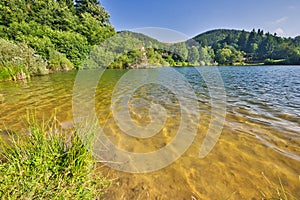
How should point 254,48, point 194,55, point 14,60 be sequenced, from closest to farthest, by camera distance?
point 14,60 → point 194,55 → point 254,48

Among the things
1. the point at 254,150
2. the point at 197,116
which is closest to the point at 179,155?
the point at 254,150

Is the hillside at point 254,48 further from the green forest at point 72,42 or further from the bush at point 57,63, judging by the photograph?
the bush at point 57,63

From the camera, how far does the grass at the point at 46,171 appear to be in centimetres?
135

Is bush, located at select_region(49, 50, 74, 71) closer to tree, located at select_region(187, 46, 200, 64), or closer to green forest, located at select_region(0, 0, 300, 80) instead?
green forest, located at select_region(0, 0, 300, 80)

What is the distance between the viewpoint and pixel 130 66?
40.9 m

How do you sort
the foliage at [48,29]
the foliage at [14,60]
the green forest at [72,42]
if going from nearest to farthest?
the foliage at [14,60] → the green forest at [72,42] → the foliage at [48,29]

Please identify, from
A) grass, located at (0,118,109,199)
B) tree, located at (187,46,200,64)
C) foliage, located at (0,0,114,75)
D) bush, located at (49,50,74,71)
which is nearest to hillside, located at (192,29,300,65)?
tree, located at (187,46,200,64)

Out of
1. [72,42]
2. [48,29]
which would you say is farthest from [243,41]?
[48,29]

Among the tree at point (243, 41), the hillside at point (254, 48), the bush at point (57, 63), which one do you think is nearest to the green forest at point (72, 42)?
the bush at point (57, 63)

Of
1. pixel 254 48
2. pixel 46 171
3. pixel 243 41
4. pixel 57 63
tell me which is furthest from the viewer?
pixel 243 41

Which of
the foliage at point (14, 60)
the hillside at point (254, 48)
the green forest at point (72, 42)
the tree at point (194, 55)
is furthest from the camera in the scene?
the hillside at point (254, 48)

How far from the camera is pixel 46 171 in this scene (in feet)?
4.95

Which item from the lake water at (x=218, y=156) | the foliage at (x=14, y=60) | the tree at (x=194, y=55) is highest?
the tree at (x=194, y=55)

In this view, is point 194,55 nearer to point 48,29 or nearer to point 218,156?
point 48,29
